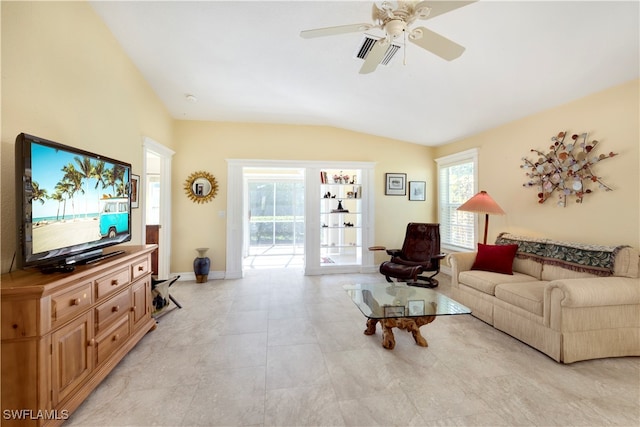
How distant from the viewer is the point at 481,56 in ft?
7.68

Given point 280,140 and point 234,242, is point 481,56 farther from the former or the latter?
point 234,242

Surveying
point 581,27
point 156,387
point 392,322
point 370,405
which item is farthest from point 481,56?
point 156,387

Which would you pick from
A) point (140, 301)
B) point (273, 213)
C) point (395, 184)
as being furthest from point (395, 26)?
point (273, 213)

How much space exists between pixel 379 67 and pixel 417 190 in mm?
2970

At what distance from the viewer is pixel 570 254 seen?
2645mm

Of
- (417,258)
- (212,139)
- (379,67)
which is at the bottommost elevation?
(417,258)

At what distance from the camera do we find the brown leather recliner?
3795mm

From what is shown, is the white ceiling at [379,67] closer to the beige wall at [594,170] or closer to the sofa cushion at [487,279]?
the beige wall at [594,170]

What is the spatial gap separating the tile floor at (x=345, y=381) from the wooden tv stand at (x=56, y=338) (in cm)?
19

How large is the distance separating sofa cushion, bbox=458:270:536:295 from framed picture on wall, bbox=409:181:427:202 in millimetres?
2225

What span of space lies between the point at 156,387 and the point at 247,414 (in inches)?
29.3

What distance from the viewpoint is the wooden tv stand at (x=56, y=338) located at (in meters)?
1.34

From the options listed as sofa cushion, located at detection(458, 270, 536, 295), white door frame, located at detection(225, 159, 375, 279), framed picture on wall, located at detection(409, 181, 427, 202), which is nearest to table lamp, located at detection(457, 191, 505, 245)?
sofa cushion, located at detection(458, 270, 536, 295)

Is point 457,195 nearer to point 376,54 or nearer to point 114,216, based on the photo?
point 376,54
